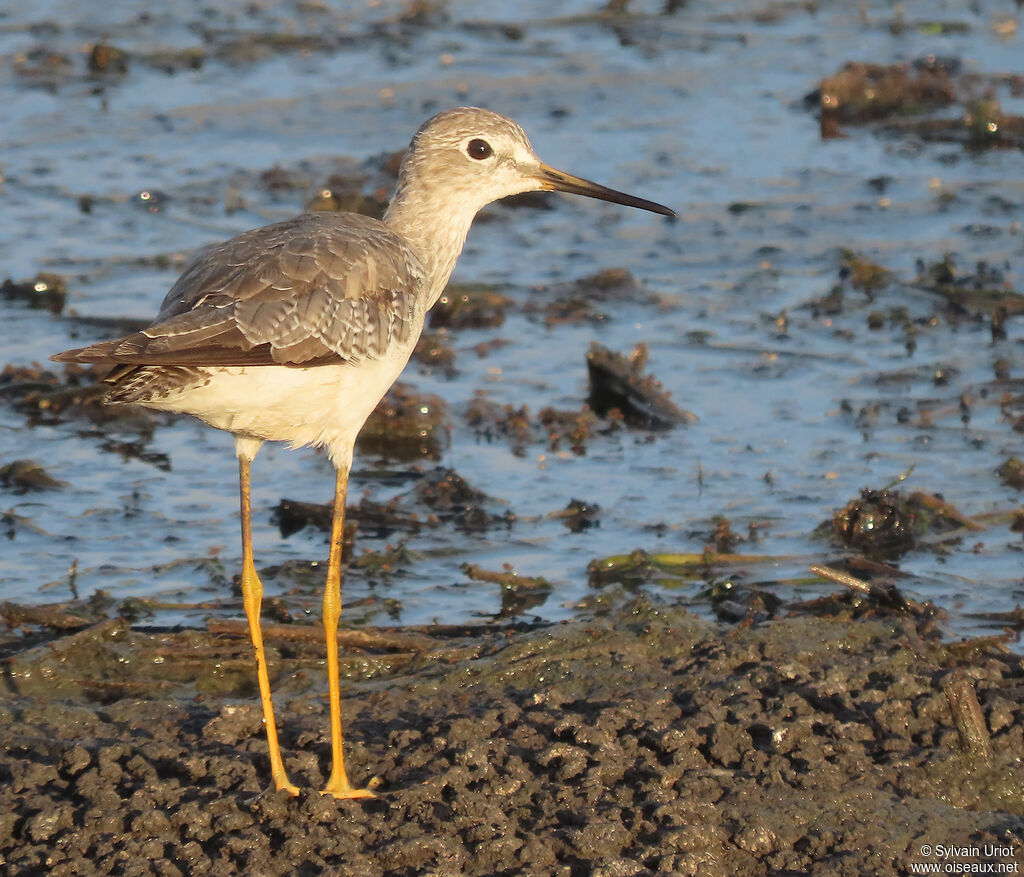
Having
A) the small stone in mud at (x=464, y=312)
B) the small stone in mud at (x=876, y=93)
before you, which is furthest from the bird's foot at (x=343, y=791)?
the small stone in mud at (x=876, y=93)

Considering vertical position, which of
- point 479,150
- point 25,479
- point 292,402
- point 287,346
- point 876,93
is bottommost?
point 25,479

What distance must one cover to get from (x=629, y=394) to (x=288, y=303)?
372 centimetres

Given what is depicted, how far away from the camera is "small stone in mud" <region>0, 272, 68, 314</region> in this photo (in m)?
10.0

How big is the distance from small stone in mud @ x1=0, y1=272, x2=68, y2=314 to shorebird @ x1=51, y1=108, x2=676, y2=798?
4.07 m

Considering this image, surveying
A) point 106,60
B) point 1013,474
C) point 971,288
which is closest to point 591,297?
point 971,288

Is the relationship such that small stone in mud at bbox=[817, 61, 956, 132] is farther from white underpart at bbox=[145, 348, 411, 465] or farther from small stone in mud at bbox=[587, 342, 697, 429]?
white underpart at bbox=[145, 348, 411, 465]

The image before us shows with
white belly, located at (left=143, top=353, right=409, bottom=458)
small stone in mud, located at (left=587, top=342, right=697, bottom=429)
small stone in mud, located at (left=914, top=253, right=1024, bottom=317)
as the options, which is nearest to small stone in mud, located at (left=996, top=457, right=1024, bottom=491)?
small stone in mud, located at (left=587, top=342, right=697, bottom=429)

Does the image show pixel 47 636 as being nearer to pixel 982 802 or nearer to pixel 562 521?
pixel 562 521

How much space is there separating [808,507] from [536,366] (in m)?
2.20

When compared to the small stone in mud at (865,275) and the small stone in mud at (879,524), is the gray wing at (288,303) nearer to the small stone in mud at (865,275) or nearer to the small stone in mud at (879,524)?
the small stone in mud at (879,524)

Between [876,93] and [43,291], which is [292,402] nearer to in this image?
[43,291]

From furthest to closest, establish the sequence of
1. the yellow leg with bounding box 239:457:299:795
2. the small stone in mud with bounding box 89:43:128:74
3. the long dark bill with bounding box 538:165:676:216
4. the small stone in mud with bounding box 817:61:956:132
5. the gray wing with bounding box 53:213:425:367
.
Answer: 1. the small stone in mud with bounding box 89:43:128:74
2. the small stone in mud with bounding box 817:61:956:132
3. the long dark bill with bounding box 538:165:676:216
4. the yellow leg with bounding box 239:457:299:795
5. the gray wing with bounding box 53:213:425:367

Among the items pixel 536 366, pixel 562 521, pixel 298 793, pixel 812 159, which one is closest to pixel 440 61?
pixel 812 159

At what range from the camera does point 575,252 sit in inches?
450
